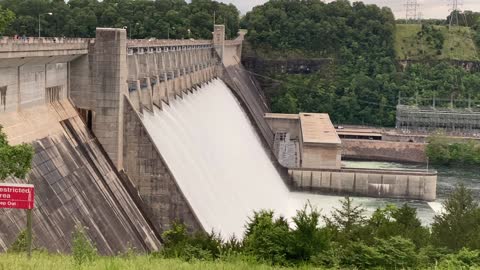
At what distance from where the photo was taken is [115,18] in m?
79.9

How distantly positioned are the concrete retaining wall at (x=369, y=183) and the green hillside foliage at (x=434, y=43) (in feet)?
155

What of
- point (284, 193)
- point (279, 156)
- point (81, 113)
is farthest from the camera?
point (279, 156)

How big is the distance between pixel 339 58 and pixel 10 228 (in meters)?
74.8

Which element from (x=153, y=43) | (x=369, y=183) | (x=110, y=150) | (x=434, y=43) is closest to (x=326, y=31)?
(x=434, y=43)

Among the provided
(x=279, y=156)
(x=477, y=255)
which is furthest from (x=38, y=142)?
(x=279, y=156)

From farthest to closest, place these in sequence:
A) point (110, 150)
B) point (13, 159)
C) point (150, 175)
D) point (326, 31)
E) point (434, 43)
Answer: point (434, 43) < point (326, 31) < point (150, 175) < point (110, 150) < point (13, 159)

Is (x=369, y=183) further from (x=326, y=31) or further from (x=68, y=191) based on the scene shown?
(x=326, y=31)

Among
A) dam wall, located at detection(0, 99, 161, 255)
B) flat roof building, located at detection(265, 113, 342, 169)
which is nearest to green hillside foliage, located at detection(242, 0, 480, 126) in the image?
flat roof building, located at detection(265, 113, 342, 169)

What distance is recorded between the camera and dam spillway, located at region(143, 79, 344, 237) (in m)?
25.2

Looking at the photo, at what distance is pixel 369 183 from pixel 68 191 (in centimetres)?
2985

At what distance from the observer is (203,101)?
41625 millimetres

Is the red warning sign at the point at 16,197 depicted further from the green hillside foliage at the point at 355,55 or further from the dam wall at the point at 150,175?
the green hillside foliage at the point at 355,55

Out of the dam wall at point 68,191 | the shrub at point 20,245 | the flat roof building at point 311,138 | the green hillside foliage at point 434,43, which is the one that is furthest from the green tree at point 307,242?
the green hillside foliage at point 434,43

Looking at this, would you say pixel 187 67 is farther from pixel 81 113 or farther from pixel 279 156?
pixel 81 113
